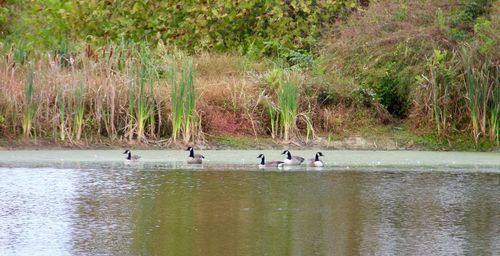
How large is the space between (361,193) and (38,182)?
4.15 meters

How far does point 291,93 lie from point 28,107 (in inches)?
173

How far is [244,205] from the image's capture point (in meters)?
13.5

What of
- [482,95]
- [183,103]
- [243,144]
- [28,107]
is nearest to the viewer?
[28,107]

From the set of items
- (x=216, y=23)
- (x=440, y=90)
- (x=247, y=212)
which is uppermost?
(x=216, y=23)

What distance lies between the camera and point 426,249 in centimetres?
1082

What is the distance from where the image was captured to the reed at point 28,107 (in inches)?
758

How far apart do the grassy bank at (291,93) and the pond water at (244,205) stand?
3.09ft

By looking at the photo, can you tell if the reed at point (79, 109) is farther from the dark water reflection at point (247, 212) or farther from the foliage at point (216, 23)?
the foliage at point (216, 23)

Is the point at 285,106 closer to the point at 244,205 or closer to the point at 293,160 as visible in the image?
the point at 293,160

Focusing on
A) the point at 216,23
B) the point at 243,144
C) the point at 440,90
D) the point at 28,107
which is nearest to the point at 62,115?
the point at 28,107

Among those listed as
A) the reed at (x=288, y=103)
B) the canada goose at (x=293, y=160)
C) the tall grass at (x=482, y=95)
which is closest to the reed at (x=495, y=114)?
the tall grass at (x=482, y=95)

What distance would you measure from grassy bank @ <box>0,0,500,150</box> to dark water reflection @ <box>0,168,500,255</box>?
10.2 feet

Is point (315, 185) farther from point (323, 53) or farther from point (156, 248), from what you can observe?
point (323, 53)

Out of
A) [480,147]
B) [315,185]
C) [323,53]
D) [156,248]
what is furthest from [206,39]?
[156,248]
